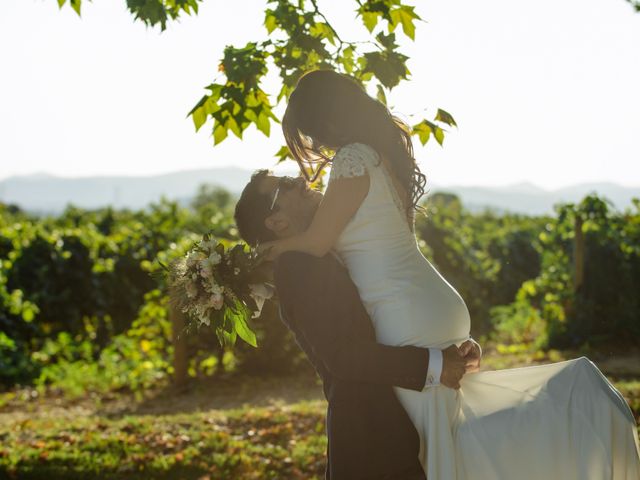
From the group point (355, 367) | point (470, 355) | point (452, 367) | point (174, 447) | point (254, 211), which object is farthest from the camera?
point (174, 447)

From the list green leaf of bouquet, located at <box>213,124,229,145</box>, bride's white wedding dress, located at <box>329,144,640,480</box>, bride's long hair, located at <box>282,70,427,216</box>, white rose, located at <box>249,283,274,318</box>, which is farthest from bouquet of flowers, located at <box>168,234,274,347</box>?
green leaf of bouquet, located at <box>213,124,229,145</box>

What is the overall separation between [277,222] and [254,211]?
105 millimetres

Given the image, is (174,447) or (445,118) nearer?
(445,118)

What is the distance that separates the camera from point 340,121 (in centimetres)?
279

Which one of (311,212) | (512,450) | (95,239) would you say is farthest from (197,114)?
(95,239)

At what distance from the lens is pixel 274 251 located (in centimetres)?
275

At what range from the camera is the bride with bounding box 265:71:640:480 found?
8.52ft

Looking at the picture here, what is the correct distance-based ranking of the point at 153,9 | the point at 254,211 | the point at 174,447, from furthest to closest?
the point at 174,447 → the point at 153,9 → the point at 254,211

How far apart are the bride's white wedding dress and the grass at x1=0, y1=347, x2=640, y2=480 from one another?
117 inches

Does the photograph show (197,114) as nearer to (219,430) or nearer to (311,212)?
(311,212)

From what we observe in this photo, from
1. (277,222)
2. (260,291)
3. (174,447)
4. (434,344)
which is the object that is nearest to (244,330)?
(260,291)

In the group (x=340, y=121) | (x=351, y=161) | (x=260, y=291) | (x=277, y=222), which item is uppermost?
(x=340, y=121)

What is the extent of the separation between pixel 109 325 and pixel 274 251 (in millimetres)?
10207

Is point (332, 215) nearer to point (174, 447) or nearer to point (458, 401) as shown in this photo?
point (458, 401)
